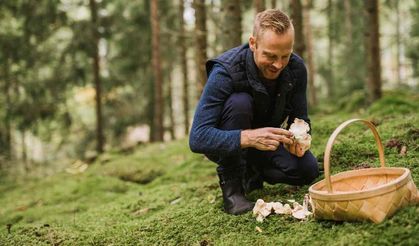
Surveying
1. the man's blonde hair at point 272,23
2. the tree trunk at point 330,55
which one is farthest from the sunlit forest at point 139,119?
the man's blonde hair at point 272,23

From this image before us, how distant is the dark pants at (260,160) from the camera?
10.4 ft

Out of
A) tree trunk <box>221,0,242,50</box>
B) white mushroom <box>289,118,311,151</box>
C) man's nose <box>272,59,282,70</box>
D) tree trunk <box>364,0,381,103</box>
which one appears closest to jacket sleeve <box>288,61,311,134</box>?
white mushroom <box>289,118,311,151</box>

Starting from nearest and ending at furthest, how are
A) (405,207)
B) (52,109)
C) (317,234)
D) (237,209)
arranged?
(405,207)
(317,234)
(237,209)
(52,109)

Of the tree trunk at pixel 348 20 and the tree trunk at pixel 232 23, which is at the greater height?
the tree trunk at pixel 348 20

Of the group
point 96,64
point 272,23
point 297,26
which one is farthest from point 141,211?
point 96,64

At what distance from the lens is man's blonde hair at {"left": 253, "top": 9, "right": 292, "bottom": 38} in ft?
9.29

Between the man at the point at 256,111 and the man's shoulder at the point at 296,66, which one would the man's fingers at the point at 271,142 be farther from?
the man's shoulder at the point at 296,66

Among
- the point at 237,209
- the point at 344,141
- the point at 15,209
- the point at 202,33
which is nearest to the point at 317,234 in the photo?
the point at 237,209

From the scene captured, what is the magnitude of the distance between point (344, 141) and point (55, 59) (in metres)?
10.3

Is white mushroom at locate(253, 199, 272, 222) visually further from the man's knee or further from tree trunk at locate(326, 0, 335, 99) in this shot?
tree trunk at locate(326, 0, 335, 99)

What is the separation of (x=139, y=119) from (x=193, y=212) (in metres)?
11.5

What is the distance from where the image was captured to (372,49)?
23.7 feet

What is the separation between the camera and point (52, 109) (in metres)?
12.4

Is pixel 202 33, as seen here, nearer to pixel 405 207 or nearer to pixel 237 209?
pixel 237 209
